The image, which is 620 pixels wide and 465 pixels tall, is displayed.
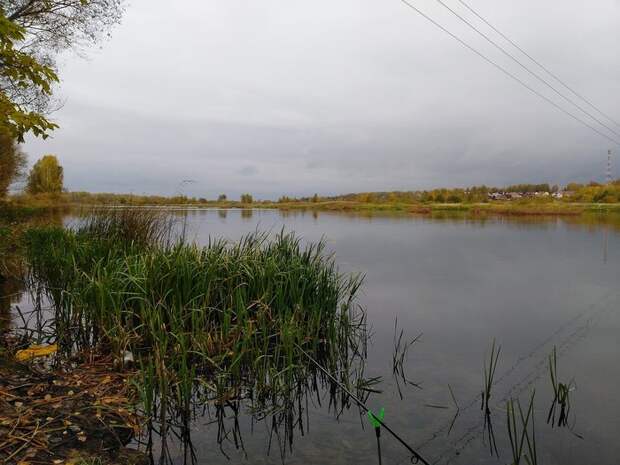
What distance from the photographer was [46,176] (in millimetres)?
41906

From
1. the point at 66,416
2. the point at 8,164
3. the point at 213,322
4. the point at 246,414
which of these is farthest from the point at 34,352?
the point at 8,164

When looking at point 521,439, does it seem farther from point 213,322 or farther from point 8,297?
point 8,297

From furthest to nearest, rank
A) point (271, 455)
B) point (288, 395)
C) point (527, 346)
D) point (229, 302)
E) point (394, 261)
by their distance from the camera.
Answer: point (394, 261), point (527, 346), point (229, 302), point (288, 395), point (271, 455)

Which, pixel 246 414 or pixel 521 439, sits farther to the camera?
pixel 246 414

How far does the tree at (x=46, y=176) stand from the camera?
4000 cm

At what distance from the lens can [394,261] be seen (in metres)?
17.8

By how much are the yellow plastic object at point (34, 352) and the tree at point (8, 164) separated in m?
19.5

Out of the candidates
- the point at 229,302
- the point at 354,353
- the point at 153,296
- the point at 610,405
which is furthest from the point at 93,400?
the point at 610,405

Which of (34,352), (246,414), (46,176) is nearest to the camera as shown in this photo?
(246,414)

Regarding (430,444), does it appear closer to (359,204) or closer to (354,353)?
(354,353)

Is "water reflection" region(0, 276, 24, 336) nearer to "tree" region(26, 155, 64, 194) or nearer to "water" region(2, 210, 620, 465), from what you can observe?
"water" region(2, 210, 620, 465)

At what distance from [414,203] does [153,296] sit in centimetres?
8145

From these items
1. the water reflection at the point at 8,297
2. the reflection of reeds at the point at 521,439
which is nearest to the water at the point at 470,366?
the reflection of reeds at the point at 521,439

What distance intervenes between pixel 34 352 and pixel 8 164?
71.0ft
